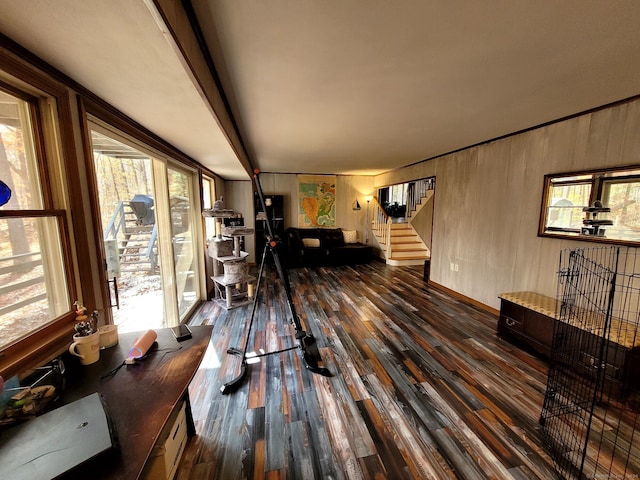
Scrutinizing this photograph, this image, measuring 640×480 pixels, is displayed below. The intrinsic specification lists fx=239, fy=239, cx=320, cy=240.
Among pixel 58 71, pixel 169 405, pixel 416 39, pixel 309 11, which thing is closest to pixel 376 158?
pixel 416 39

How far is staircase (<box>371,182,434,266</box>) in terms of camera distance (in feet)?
20.3

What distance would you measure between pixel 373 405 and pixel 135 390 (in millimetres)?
1557

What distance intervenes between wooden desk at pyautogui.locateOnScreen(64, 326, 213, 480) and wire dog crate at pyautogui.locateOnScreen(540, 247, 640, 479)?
184 centimetres

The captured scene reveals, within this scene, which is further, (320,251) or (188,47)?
(320,251)

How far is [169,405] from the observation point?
35.2 inches

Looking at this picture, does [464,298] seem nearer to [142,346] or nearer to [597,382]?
[597,382]

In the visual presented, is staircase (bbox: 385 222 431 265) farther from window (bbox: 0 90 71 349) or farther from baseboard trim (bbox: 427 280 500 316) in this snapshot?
window (bbox: 0 90 71 349)

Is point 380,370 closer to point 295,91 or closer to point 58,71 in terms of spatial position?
point 295,91

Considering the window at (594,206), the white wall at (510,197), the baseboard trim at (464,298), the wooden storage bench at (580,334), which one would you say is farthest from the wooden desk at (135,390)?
the baseboard trim at (464,298)

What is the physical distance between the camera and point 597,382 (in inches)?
47.0

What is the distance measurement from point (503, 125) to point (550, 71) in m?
1.26

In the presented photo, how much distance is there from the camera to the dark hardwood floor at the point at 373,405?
140cm

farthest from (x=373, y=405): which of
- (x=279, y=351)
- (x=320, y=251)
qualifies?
(x=320, y=251)

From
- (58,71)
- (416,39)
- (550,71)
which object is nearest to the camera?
(58,71)
